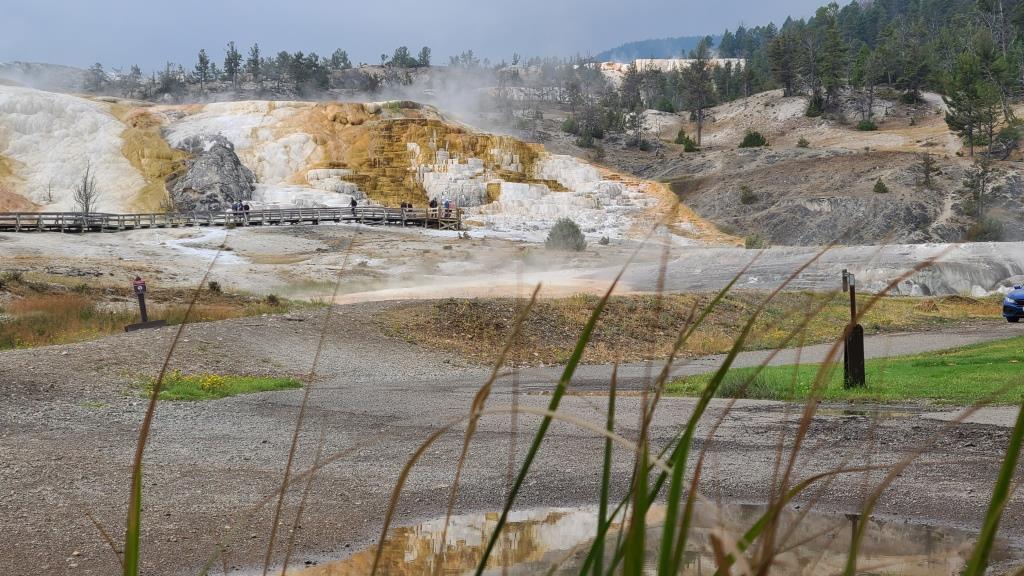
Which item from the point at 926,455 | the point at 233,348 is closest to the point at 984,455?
the point at 926,455

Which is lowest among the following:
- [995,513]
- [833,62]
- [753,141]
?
[995,513]

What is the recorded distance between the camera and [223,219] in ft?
182

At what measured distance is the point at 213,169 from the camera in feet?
206

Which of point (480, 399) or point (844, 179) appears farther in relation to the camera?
point (844, 179)

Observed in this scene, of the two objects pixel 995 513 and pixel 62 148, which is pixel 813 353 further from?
pixel 62 148

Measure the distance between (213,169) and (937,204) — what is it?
4663cm

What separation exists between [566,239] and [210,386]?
3225 centimetres

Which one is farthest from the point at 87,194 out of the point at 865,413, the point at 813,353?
the point at 865,413

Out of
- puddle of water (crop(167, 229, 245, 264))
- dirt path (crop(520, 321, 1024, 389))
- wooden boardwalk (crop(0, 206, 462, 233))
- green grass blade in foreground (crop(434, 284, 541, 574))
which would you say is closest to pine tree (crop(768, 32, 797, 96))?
wooden boardwalk (crop(0, 206, 462, 233))

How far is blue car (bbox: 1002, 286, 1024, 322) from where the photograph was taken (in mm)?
25656

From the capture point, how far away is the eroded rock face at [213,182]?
61.6 m

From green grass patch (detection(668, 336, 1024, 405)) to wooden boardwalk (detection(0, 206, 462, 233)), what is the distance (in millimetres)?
33549

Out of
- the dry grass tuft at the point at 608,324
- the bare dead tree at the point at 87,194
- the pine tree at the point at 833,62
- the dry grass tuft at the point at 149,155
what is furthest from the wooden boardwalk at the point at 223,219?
the pine tree at the point at 833,62

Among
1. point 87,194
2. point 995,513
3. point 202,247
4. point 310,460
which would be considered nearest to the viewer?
point 995,513
